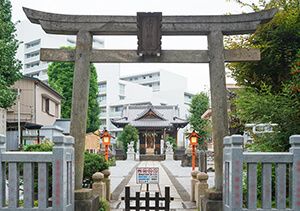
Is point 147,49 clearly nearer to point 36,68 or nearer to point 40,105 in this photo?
point 40,105

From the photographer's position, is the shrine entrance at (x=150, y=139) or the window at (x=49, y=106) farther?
the shrine entrance at (x=150, y=139)

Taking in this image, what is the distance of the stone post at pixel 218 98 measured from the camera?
8.62 meters

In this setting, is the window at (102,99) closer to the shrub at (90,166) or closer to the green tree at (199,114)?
the green tree at (199,114)

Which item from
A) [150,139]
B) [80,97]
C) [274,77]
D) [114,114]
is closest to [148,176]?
[80,97]

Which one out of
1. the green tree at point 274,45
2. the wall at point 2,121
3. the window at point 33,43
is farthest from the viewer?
the window at point 33,43

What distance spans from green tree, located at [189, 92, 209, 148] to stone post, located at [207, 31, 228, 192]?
36.4 meters

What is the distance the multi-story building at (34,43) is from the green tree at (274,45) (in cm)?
6163

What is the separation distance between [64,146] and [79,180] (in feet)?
7.06

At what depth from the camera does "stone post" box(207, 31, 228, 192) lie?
862 cm

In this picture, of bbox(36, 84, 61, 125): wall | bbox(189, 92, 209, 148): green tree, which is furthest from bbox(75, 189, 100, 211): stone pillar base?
bbox(189, 92, 209, 148): green tree

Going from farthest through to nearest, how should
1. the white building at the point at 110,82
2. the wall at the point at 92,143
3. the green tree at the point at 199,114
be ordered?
1. the white building at the point at 110,82
2. the green tree at the point at 199,114
3. the wall at the point at 92,143

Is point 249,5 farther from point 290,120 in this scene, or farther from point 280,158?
point 280,158

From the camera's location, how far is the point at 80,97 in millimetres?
8750

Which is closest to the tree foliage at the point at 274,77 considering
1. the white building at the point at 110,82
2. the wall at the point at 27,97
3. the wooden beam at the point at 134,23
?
the wooden beam at the point at 134,23
